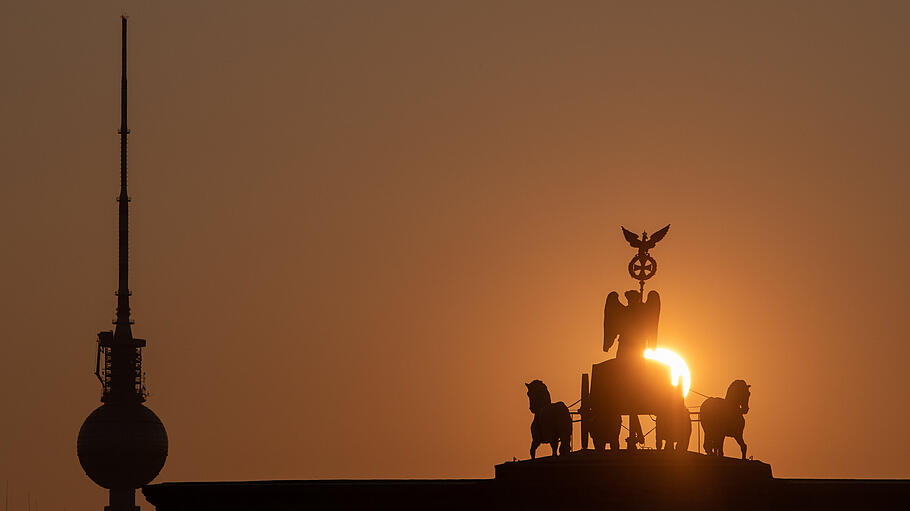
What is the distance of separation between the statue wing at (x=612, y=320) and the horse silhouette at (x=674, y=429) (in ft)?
8.53

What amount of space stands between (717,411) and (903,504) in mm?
5964

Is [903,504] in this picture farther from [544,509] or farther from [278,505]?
[278,505]

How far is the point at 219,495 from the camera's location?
66.7 m

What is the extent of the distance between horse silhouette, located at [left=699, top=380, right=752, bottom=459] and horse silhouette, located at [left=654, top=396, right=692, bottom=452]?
2.94 ft

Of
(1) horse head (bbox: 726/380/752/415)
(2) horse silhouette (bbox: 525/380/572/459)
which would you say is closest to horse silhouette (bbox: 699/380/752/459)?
(1) horse head (bbox: 726/380/752/415)

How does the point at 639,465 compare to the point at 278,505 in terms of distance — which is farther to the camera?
the point at 278,505

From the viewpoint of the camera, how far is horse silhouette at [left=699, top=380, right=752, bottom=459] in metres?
63.2

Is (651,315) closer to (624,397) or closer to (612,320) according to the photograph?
(612,320)

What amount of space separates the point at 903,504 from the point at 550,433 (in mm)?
10322

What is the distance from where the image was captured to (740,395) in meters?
63.6

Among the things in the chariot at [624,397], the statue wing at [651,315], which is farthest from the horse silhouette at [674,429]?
the statue wing at [651,315]

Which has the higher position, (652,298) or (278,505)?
(652,298)

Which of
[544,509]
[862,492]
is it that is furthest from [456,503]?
[862,492]

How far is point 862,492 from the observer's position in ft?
208
